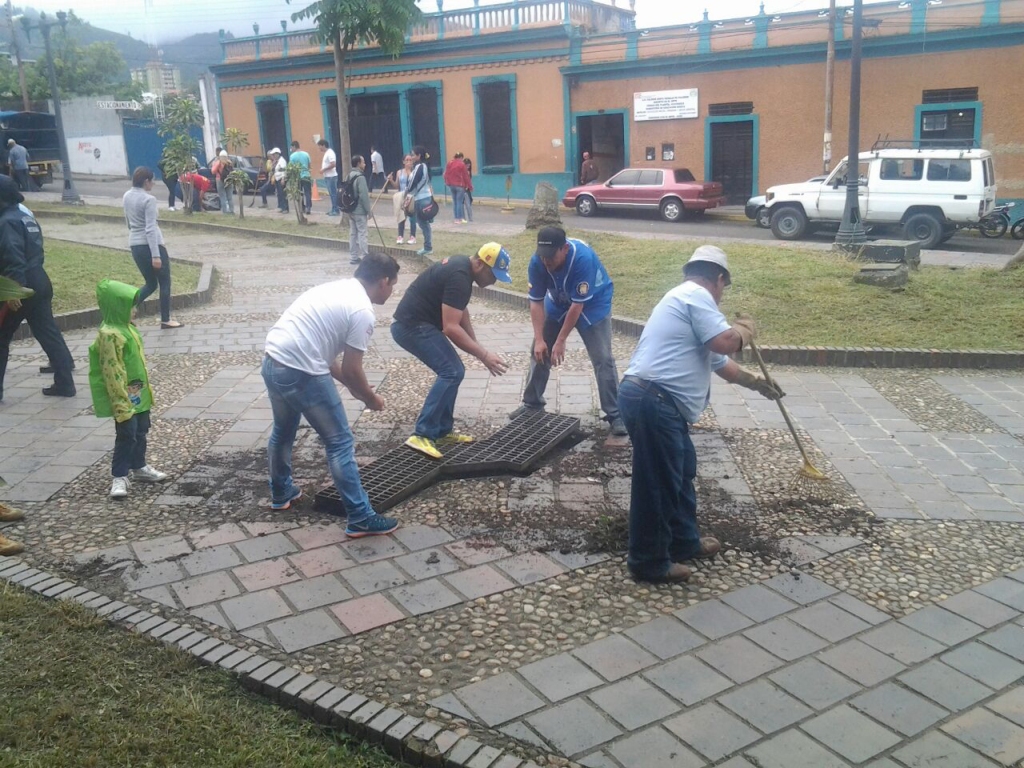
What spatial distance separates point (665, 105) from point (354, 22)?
9.86 meters

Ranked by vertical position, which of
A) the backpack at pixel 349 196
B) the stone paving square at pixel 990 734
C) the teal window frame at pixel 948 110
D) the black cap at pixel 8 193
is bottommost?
the stone paving square at pixel 990 734

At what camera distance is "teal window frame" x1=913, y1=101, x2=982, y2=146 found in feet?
69.5

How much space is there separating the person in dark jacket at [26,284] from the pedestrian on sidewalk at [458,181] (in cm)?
1359

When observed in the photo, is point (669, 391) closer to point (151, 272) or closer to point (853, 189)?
point (151, 272)

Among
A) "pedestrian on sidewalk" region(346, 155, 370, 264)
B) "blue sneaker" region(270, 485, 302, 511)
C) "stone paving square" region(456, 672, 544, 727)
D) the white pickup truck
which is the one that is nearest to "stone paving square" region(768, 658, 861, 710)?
"stone paving square" region(456, 672, 544, 727)

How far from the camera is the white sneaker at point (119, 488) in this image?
17.6ft

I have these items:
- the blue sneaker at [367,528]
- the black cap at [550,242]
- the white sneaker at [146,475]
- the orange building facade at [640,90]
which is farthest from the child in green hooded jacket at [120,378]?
the orange building facade at [640,90]

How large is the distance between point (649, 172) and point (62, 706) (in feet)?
68.9

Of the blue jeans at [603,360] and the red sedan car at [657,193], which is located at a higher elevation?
the red sedan car at [657,193]

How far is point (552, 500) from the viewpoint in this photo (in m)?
5.32

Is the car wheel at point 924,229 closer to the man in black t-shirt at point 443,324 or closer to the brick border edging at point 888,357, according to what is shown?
the brick border edging at point 888,357

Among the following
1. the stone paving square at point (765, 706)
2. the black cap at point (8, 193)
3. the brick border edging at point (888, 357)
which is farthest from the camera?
the brick border edging at point (888, 357)

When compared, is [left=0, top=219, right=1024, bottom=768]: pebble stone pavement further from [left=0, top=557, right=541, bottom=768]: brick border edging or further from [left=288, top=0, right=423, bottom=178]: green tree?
[left=288, top=0, right=423, bottom=178]: green tree

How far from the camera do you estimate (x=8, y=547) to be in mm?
4672
